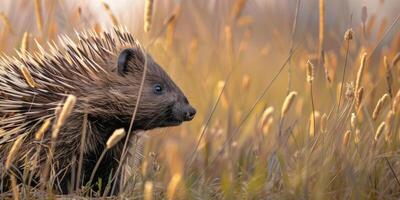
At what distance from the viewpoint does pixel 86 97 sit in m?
5.23

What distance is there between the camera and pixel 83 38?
213 inches

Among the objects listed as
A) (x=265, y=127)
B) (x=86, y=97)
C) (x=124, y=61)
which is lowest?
(x=265, y=127)

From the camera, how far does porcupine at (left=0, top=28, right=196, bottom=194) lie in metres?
5.05

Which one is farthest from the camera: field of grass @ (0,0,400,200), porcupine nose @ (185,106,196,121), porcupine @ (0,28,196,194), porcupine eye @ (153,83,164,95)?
porcupine eye @ (153,83,164,95)

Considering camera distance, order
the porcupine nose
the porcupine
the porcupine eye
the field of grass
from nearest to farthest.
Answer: the field of grass
the porcupine
the porcupine nose
the porcupine eye

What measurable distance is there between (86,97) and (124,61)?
0.36m

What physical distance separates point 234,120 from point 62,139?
2.23 meters

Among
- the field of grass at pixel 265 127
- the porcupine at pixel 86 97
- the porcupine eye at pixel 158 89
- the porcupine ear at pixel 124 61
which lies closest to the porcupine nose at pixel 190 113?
the porcupine at pixel 86 97

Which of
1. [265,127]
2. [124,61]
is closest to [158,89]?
[124,61]

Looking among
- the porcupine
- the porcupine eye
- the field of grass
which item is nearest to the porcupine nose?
the porcupine

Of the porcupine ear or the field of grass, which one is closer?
the field of grass

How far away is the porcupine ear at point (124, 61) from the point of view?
538 cm

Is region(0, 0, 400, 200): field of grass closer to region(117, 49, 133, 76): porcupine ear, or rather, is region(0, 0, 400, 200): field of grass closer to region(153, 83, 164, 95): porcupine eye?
region(117, 49, 133, 76): porcupine ear

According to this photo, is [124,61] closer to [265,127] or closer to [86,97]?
[86,97]
